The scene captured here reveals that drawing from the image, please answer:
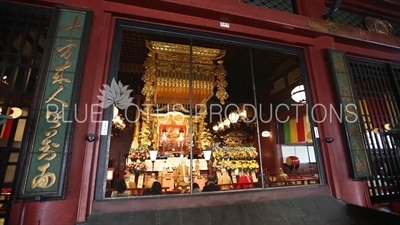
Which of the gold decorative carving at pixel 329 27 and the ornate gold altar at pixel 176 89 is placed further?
the ornate gold altar at pixel 176 89

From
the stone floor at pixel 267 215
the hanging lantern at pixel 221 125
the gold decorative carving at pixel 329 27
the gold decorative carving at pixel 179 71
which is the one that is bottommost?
the stone floor at pixel 267 215

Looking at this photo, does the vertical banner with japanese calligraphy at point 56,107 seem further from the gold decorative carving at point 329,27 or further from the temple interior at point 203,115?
the gold decorative carving at point 329,27

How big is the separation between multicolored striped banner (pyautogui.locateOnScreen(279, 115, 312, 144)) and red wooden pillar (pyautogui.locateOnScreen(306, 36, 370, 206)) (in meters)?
2.99

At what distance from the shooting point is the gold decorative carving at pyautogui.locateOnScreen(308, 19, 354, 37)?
3006 mm

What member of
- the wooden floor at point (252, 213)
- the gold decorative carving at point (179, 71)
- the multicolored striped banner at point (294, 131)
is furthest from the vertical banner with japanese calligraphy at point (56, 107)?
the multicolored striped banner at point (294, 131)

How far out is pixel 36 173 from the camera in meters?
1.74

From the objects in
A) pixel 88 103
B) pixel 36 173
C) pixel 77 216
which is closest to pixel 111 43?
pixel 88 103

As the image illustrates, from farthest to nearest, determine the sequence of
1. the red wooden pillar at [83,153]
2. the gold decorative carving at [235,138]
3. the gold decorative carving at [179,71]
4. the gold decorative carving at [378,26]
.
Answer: the gold decorative carving at [235,138] → the gold decorative carving at [179,71] → the gold decorative carving at [378,26] → the red wooden pillar at [83,153]

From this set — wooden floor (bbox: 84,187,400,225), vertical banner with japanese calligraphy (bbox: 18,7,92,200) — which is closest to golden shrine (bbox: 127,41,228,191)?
wooden floor (bbox: 84,187,400,225)

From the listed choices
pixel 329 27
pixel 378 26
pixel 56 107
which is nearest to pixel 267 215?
pixel 56 107

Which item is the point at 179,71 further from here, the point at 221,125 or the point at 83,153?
the point at 83,153

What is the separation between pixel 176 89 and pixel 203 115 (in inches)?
58.0

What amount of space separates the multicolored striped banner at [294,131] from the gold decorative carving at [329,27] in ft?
9.95

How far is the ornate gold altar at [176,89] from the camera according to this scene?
519cm
